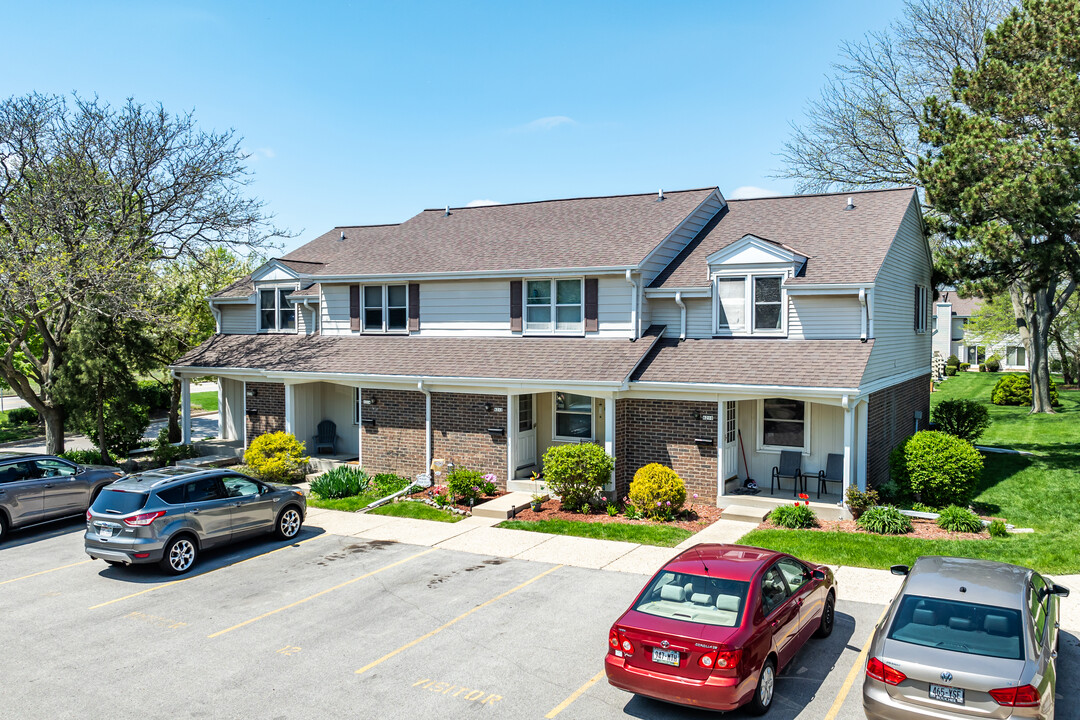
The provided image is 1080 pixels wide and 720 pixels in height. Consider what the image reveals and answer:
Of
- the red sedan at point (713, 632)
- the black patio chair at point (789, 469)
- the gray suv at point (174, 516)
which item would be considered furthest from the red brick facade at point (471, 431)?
the red sedan at point (713, 632)

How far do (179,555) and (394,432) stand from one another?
8.20m

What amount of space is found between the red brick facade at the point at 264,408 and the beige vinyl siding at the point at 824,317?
15.6 meters

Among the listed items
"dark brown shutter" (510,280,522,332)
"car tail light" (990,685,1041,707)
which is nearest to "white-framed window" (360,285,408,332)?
"dark brown shutter" (510,280,522,332)

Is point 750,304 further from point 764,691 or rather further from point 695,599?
point 764,691

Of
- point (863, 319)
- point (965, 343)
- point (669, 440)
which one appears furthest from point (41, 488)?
point (965, 343)

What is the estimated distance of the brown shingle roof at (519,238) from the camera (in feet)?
68.9

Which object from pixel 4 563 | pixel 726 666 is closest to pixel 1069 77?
pixel 726 666

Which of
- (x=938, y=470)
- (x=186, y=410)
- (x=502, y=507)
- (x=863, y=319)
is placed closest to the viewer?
(x=938, y=470)

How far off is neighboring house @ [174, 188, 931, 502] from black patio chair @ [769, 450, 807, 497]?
0.59ft

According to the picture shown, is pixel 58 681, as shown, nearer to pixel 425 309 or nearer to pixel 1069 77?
pixel 425 309

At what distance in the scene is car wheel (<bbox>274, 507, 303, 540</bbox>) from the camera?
15493 millimetres

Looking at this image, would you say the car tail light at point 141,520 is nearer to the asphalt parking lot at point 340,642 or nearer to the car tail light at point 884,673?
the asphalt parking lot at point 340,642

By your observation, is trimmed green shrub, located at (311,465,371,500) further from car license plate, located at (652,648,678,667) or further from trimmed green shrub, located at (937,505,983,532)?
trimmed green shrub, located at (937,505,983,532)

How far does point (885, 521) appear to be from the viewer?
15359 millimetres
